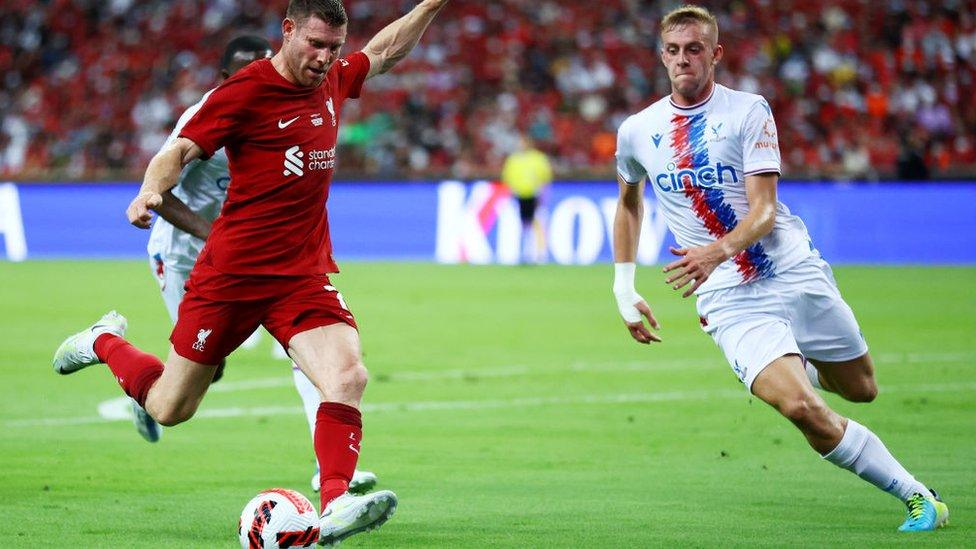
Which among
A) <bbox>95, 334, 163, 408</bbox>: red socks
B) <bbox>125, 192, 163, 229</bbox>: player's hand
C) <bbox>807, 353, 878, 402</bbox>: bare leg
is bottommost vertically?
<bbox>807, 353, 878, 402</bbox>: bare leg

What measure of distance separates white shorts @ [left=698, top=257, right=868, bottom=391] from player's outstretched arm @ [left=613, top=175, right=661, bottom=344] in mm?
457

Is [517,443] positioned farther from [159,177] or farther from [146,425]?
[159,177]

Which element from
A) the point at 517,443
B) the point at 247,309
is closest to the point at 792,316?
the point at 247,309

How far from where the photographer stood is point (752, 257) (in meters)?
7.19

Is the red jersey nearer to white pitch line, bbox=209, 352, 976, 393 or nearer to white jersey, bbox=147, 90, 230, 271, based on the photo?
white jersey, bbox=147, 90, 230, 271

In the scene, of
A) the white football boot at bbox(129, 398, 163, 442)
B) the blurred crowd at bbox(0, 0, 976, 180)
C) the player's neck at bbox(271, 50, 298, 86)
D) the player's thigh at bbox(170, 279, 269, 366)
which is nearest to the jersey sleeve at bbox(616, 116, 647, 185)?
the player's neck at bbox(271, 50, 298, 86)

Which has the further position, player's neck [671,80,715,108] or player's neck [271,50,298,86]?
player's neck [671,80,715,108]

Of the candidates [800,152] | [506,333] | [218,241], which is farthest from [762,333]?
[800,152]

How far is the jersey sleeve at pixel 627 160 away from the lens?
24.4ft

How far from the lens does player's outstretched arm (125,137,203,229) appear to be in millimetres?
6133

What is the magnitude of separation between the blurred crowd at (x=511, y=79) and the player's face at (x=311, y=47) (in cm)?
2197

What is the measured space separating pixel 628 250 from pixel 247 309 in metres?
2.07

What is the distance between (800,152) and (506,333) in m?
→ 15.6

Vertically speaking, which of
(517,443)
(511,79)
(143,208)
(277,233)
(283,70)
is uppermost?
(283,70)
